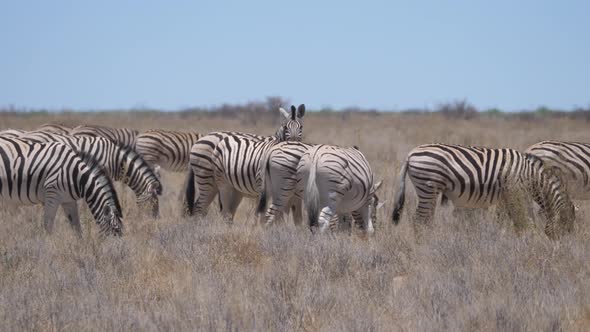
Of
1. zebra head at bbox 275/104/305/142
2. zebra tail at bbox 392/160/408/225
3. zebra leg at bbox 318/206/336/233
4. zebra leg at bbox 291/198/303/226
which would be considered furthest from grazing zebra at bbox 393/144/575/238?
zebra head at bbox 275/104/305/142

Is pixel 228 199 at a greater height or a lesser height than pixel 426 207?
lesser

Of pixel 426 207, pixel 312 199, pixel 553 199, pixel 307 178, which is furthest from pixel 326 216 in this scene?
pixel 553 199

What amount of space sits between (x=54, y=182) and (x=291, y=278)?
3.65m

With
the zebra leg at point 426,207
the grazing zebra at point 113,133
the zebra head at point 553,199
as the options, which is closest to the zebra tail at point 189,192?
the zebra leg at point 426,207

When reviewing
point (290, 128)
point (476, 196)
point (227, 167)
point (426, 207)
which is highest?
point (290, 128)

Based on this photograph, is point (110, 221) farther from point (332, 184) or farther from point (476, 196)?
point (476, 196)

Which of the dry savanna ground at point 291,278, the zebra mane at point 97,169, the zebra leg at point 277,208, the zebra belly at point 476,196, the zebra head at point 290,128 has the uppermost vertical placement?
the zebra head at point 290,128

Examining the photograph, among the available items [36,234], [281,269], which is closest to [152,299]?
[281,269]

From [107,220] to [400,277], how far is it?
3.44 metres

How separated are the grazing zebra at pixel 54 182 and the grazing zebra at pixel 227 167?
194 centimetres

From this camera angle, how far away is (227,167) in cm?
1062

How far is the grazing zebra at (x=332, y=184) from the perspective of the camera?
8767 mm

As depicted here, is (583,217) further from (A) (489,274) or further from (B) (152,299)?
(B) (152,299)

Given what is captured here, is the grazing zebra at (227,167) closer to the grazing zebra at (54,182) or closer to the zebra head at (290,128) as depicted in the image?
the zebra head at (290,128)
